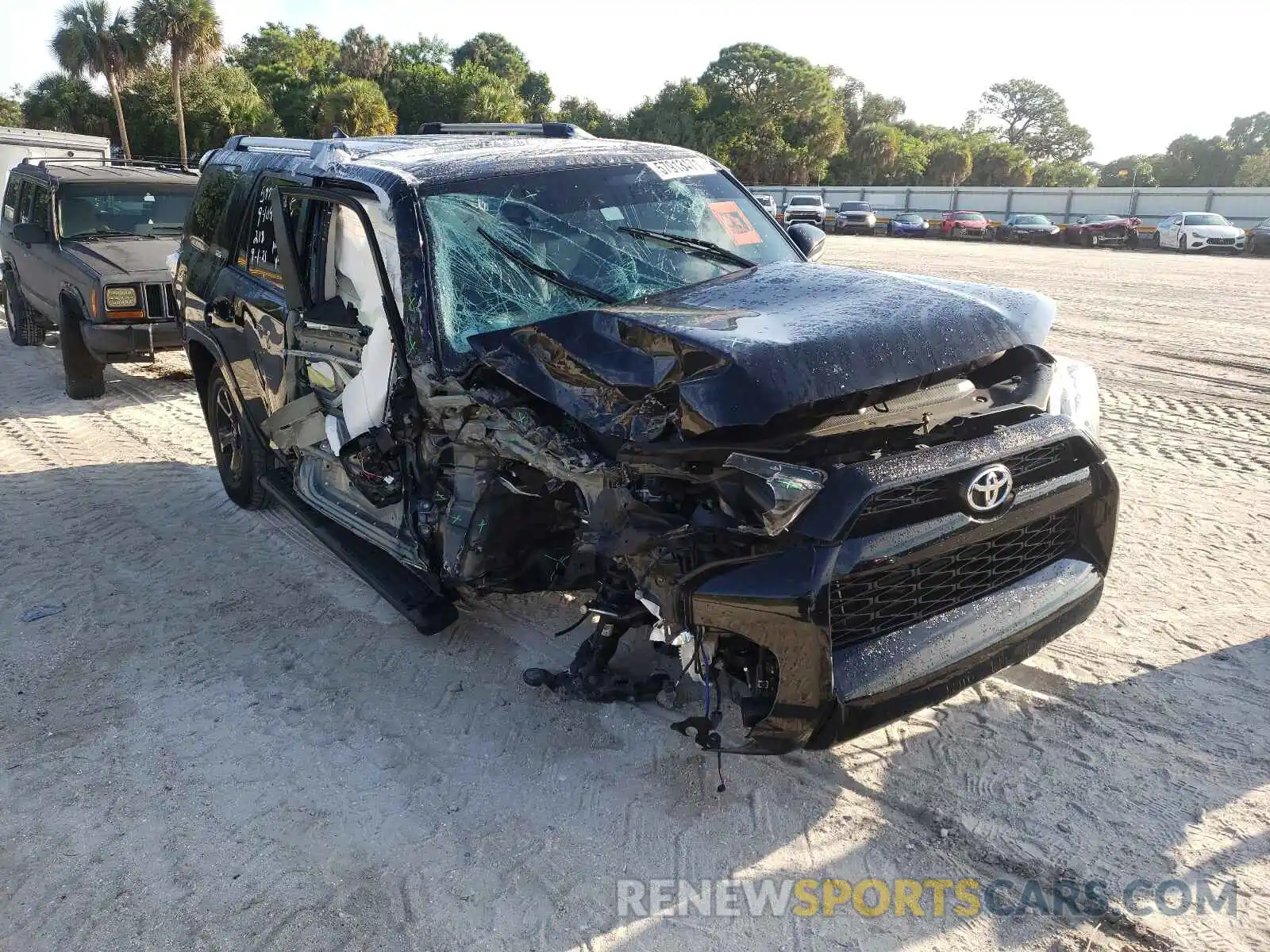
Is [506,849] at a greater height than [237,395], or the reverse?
[237,395]

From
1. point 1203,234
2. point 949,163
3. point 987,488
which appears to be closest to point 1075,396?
point 987,488

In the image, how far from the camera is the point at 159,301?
8383 millimetres

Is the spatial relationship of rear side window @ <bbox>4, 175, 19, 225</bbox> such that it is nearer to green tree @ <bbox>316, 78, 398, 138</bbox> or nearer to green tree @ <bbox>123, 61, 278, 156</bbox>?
green tree @ <bbox>316, 78, 398, 138</bbox>

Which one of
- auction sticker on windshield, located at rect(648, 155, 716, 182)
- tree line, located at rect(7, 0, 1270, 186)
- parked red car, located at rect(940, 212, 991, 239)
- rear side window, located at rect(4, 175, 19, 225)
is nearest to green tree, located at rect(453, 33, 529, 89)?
tree line, located at rect(7, 0, 1270, 186)

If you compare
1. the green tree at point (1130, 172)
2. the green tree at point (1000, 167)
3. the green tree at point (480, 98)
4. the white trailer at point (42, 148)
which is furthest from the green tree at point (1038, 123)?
the white trailer at point (42, 148)

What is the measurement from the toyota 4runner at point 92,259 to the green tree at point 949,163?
61.8 meters

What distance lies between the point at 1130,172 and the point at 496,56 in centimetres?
5983

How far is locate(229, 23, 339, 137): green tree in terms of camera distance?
49344 mm

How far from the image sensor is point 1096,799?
9.76 ft

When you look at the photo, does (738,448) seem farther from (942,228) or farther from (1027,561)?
(942,228)

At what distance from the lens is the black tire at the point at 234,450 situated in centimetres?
546

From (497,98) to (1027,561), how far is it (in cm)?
5050

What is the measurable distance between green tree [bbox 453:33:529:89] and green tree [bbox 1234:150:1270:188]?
58.3 metres

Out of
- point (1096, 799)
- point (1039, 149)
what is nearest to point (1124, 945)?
point (1096, 799)
